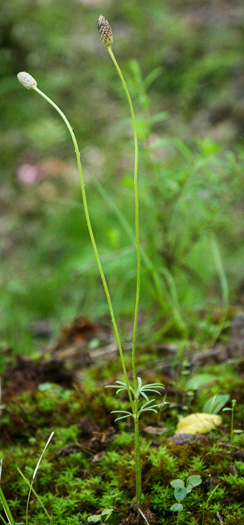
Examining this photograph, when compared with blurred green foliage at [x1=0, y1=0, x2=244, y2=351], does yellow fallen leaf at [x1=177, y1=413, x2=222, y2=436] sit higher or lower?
lower

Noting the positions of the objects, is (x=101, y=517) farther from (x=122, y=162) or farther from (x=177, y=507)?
(x=122, y=162)

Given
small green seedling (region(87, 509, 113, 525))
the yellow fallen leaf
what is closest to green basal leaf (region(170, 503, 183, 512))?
small green seedling (region(87, 509, 113, 525))

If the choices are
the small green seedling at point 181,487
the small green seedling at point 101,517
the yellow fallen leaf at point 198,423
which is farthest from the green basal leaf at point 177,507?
the yellow fallen leaf at point 198,423

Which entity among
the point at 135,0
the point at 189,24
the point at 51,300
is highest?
the point at 135,0

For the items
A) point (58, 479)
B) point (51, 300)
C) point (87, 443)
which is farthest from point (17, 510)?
point (51, 300)

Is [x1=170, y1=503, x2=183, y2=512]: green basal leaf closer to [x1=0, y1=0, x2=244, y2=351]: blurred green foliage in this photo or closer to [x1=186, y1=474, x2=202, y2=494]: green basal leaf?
[x1=186, y1=474, x2=202, y2=494]: green basal leaf

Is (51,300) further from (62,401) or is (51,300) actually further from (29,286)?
(62,401)

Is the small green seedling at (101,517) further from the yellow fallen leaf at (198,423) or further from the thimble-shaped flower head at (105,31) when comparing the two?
the thimble-shaped flower head at (105,31)

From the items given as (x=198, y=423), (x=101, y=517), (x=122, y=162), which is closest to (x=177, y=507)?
(x=101, y=517)
